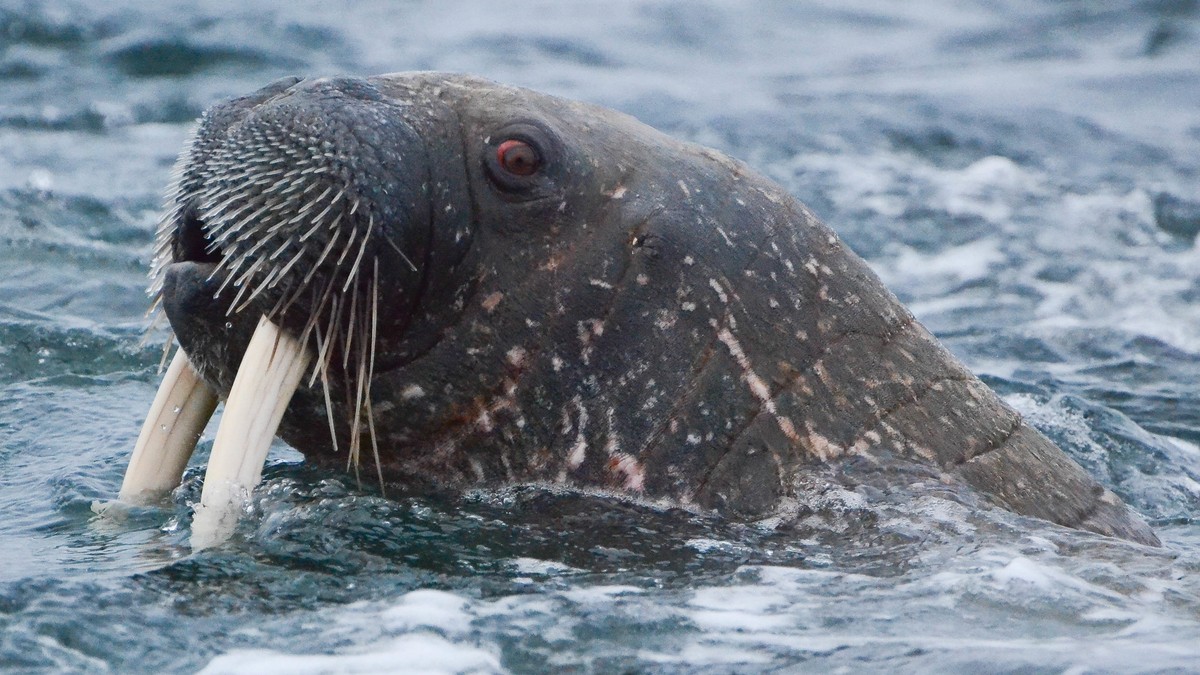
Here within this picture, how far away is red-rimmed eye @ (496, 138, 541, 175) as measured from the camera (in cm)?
553

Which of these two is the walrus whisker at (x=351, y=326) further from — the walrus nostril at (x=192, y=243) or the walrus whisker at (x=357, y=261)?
the walrus nostril at (x=192, y=243)

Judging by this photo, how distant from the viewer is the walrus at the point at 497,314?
5375 millimetres


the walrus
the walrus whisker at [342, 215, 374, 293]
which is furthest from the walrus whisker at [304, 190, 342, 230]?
the walrus whisker at [342, 215, 374, 293]

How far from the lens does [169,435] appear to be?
231 inches

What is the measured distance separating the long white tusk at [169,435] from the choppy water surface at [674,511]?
4.6 inches

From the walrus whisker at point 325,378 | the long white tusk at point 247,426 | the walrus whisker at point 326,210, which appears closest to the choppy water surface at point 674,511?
the long white tusk at point 247,426

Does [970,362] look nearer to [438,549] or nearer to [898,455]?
[898,455]

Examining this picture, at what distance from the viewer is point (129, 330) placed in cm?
981

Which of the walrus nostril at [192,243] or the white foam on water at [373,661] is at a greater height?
the walrus nostril at [192,243]

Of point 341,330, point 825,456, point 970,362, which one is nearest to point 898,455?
point 825,456

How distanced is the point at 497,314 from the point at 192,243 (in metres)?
1.08

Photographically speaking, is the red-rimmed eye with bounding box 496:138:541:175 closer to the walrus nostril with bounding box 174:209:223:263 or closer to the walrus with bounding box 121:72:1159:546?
the walrus with bounding box 121:72:1159:546

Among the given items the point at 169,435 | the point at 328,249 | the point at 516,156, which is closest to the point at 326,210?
the point at 328,249

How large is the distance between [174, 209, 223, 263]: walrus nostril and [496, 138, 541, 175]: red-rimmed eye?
1.01 meters
